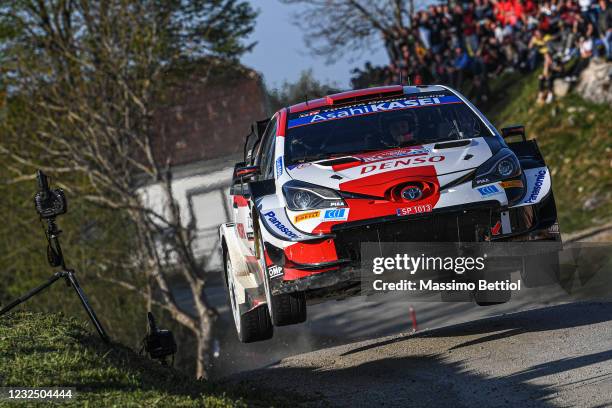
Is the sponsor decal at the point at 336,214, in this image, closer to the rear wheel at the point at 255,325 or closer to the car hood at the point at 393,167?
the car hood at the point at 393,167

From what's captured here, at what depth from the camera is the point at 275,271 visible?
27.7ft

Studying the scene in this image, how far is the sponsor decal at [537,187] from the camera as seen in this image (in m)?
8.43

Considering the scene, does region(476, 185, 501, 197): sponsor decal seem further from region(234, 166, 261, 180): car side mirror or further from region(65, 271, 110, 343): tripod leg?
region(65, 271, 110, 343): tripod leg

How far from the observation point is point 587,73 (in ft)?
81.2

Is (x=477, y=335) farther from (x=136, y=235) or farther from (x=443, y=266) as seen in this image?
(x=136, y=235)


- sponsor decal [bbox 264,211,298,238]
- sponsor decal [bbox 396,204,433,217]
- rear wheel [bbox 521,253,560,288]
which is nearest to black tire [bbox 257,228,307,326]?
sponsor decal [bbox 264,211,298,238]

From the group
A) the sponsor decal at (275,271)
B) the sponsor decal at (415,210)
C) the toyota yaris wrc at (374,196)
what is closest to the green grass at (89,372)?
the sponsor decal at (275,271)

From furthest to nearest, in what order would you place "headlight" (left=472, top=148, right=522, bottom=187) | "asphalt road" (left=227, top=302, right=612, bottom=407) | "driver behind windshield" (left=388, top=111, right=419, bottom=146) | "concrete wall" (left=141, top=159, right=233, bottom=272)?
"concrete wall" (left=141, top=159, right=233, bottom=272) → "driver behind windshield" (left=388, top=111, right=419, bottom=146) → "headlight" (left=472, top=148, right=522, bottom=187) → "asphalt road" (left=227, top=302, right=612, bottom=407)

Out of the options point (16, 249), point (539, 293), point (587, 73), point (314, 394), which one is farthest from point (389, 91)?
point (16, 249)

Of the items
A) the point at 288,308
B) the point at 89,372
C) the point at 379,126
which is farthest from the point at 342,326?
the point at 89,372

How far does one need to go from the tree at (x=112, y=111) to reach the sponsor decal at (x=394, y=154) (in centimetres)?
1491

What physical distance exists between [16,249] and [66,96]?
14.0 ft

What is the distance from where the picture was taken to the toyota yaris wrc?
→ 816cm

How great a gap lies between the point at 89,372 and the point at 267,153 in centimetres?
353
